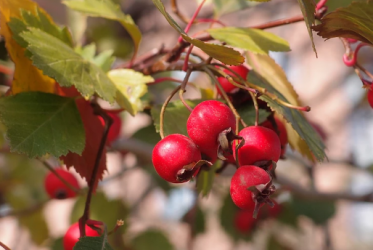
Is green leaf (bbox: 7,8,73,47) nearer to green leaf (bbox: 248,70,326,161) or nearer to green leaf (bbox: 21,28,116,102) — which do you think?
green leaf (bbox: 21,28,116,102)

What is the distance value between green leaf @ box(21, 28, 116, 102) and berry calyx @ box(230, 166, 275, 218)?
23cm

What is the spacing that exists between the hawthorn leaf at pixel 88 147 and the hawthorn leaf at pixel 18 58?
73 millimetres

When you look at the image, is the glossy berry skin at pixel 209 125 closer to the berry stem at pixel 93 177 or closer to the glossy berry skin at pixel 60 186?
the berry stem at pixel 93 177

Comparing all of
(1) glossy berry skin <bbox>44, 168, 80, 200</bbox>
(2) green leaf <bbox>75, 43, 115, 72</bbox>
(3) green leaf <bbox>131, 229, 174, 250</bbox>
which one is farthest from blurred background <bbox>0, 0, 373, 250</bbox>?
(2) green leaf <bbox>75, 43, 115, 72</bbox>

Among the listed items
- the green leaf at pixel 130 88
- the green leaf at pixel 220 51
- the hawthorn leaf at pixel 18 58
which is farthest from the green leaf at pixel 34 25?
the green leaf at pixel 220 51

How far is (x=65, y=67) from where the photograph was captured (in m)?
0.56

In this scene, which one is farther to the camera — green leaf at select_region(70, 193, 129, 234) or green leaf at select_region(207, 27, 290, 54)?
green leaf at select_region(70, 193, 129, 234)

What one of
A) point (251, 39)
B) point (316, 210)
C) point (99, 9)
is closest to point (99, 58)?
point (99, 9)

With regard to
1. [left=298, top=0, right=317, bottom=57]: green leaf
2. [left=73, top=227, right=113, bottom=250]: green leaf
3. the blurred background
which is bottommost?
the blurred background

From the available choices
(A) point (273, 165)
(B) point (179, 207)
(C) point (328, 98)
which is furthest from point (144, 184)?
(A) point (273, 165)

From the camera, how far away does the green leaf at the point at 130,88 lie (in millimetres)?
612

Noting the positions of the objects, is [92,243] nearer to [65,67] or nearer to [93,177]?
[93,177]

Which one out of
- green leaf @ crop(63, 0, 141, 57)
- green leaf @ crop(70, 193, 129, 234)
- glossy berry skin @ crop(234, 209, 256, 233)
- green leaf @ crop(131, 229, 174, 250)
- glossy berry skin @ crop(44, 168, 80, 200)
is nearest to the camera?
green leaf @ crop(63, 0, 141, 57)

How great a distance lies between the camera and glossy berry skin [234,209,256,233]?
147cm
